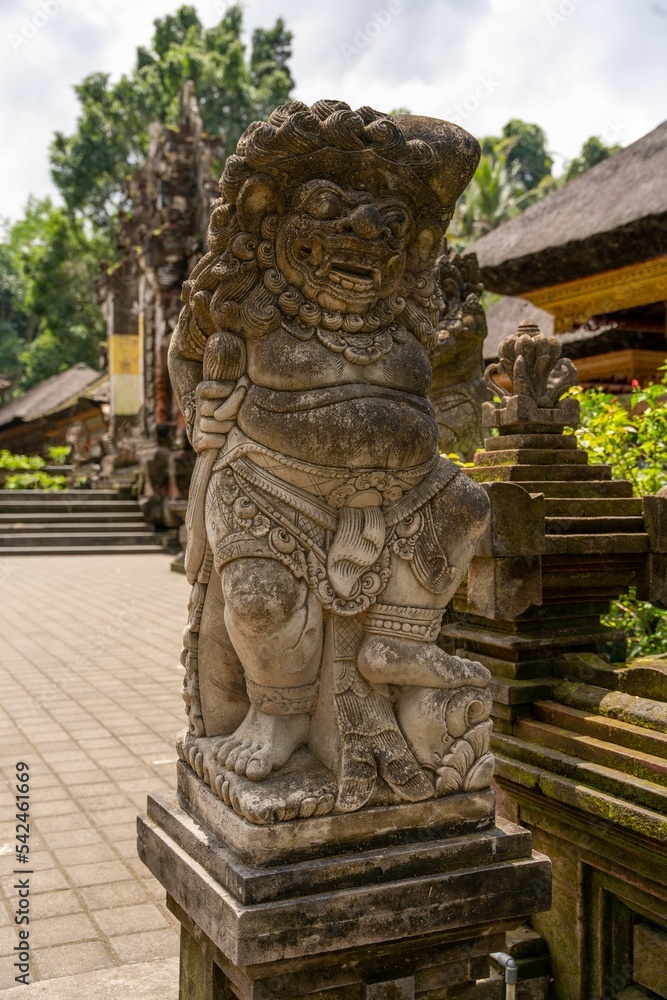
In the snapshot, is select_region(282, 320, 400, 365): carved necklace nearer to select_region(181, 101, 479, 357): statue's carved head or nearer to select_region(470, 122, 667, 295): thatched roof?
select_region(181, 101, 479, 357): statue's carved head

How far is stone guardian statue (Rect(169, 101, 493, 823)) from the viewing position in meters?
2.14

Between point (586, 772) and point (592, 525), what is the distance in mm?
903

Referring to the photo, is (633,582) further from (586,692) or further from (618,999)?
(618,999)

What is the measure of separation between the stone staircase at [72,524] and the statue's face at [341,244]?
1402 cm

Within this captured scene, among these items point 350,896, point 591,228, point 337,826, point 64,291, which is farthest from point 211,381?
point 64,291

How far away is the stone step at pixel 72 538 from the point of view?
15.8 m

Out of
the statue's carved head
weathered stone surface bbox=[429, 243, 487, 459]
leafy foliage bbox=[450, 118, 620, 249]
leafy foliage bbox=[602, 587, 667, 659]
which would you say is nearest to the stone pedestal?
the statue's carved head

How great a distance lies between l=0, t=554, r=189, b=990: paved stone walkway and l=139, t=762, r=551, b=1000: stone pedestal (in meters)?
0.91

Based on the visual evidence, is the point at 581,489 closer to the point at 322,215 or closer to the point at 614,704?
the point at 614,704

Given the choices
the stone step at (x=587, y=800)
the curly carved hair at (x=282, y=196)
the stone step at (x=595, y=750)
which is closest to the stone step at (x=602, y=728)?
the stone step at (x=595, y=750)

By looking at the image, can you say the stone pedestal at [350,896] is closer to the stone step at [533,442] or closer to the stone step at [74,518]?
the stone step at [533,442]

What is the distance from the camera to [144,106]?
106ft

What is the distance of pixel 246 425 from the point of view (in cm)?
222

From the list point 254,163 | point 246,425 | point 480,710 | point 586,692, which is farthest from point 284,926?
point 254,163
